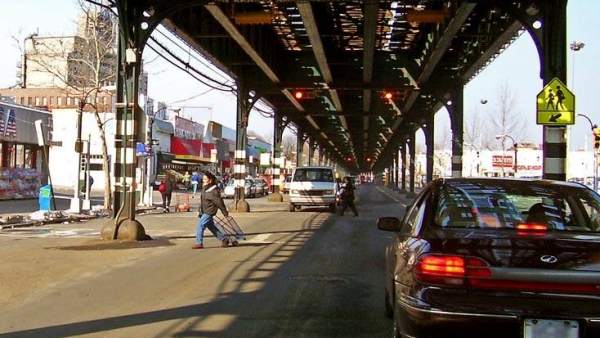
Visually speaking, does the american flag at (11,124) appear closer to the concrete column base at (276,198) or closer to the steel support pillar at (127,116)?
the concrete column base at (276,198)

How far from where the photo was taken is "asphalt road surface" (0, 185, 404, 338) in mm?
7047

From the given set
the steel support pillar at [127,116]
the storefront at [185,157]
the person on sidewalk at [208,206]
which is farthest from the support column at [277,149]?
the person on sidewalk at [208,206]

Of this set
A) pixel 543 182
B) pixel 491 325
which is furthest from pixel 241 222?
pixel 491 325

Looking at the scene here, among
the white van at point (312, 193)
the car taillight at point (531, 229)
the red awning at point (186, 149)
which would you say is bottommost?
the white van at point (312, 193)

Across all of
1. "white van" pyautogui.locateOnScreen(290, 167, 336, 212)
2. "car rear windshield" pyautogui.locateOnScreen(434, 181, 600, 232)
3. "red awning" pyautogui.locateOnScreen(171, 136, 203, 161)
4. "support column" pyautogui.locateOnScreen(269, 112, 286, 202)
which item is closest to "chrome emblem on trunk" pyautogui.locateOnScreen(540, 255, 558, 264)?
"car rear windshield" pyautogui.locateOnScreen(434, 181, 600, 232)

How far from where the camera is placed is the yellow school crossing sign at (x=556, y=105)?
1420 centimetres

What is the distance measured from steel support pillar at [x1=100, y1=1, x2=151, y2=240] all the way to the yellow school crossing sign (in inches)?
365

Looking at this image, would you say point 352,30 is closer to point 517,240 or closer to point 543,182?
point 543,182

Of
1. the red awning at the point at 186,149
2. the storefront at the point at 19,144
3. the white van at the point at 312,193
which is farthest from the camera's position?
the red awning at the point at 186,149

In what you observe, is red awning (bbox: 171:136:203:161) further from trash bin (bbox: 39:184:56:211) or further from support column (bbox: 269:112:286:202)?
trash bin (bbox: 39:184:56:211)

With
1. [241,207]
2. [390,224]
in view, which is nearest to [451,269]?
[390,224]

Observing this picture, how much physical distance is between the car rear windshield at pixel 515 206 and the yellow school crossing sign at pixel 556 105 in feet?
29.0

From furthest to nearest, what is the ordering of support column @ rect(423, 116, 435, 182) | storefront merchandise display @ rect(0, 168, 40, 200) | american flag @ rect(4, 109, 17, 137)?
support column @ rect(423, 116, 435, 182) → american flag @ rect(4, 109, 17, 137) → storefront merchandise display @ rect(0, 168, 40, 200)

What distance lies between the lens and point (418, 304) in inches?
A: 187
